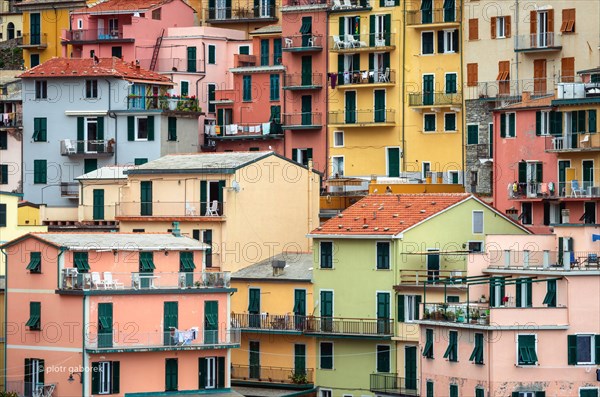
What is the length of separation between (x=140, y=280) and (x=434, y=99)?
29.6 metres

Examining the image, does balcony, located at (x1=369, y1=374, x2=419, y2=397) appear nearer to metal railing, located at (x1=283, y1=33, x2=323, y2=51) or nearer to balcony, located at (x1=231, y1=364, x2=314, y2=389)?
balcony, located at (x1=231, y1=364, x2=314, y2=389)

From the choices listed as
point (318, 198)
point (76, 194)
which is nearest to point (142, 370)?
point (318, 198)

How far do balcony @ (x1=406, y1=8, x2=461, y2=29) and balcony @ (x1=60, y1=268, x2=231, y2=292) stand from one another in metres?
26.7

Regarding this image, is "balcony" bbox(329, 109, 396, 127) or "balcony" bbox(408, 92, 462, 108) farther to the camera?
"balcony" bbox(329, 109, 396, 127)

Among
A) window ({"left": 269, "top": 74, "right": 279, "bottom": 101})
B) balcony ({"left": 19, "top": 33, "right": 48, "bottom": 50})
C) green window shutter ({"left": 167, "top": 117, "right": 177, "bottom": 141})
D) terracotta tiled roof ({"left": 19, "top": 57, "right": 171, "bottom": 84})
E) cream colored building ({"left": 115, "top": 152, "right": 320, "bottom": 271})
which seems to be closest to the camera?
cream colored building ({"left": 115, "top": 152, "right": 320, "bottom": 271})

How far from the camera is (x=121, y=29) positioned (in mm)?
143750

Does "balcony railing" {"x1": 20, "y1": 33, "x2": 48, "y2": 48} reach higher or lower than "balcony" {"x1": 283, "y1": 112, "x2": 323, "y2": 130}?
higher

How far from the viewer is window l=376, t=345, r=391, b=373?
367 ft

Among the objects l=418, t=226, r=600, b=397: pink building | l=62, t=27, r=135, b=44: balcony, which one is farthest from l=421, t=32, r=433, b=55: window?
l=418, t=226, r=600, b=397: pink building

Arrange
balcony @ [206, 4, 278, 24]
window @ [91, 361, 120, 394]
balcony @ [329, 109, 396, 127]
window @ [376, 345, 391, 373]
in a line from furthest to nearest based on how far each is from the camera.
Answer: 1. balcony @ [206, 4, 278, 24]
2. balcony @ [329, 109, 396, 127]
3. window @ [376, 345, 391, 373]
4. window @ [91, 361, 120, 394]

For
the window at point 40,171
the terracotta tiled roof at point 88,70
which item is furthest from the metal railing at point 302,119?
the window at point 40,171

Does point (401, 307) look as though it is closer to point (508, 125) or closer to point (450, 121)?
point (508, 125)

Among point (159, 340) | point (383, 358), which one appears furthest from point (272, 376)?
point (159, 340)

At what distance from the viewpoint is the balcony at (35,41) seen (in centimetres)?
15038
